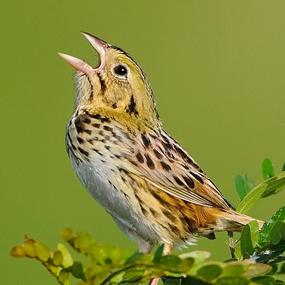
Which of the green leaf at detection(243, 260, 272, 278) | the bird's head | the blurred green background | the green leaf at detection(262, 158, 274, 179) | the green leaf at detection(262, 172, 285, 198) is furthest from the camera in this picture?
the blurred green background

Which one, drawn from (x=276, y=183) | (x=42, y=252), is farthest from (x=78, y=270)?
(x=276, y=183)

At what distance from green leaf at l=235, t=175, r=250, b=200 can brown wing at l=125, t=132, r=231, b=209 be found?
74 cm

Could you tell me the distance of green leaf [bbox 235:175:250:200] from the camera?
2174 millimetres

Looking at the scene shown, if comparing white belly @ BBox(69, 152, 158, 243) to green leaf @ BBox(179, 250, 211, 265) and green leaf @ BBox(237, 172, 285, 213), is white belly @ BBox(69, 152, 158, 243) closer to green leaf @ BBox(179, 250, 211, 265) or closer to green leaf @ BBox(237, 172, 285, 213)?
green leaf @ BBox(237, 172, 285, 213)

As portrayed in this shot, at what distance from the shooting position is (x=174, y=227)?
9.76 ft

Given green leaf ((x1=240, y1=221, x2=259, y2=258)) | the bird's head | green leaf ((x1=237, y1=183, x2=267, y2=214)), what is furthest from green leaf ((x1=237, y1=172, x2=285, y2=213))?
the bird's head

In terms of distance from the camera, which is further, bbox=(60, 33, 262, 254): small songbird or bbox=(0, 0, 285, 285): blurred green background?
bbox=(0, 0, 285, 285): blurred green background

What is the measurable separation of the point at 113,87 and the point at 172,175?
39cm

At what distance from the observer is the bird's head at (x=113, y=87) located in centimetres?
319

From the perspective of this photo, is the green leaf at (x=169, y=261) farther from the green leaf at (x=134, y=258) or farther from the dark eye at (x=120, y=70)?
the dark eye at (x=120, y=70)

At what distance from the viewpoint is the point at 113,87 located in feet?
10.7

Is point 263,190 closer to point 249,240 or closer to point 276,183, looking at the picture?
point 276,183

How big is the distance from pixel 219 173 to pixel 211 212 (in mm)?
4078

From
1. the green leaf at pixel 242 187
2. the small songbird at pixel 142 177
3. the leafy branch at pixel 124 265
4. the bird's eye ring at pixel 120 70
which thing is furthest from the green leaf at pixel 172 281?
the bird's eye ring at pixel 120 70
